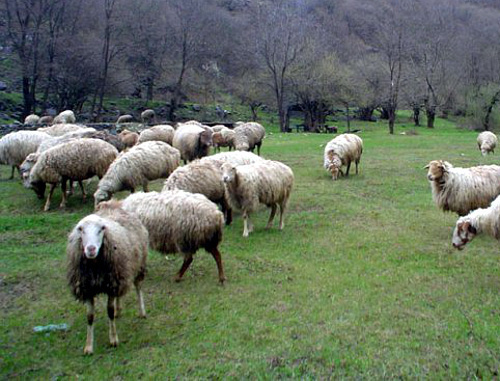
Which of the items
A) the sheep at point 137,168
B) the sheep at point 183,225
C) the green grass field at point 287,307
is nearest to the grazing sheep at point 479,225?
the green grass field at point 287,307

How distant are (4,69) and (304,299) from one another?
4440 centimetres

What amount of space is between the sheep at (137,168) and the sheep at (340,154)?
566 cm

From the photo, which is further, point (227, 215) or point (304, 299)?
point (227, 215)

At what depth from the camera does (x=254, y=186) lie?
9.28 m

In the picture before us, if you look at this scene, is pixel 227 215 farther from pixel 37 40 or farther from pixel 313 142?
pixel 37 40

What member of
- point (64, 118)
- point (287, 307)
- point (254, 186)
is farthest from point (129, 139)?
point (287, 307)

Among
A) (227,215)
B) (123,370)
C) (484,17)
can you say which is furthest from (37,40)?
(484,17)

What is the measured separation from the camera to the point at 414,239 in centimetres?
875

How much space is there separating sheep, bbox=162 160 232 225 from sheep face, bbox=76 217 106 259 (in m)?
4.12

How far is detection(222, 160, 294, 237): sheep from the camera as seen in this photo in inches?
363

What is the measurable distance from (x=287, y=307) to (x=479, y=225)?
3.49 metres

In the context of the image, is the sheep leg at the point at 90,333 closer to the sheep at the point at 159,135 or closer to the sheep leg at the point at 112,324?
the sheep leg at the point at 112,324

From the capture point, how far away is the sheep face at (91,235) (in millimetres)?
4566

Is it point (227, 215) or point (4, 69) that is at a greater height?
point (4, 69)
